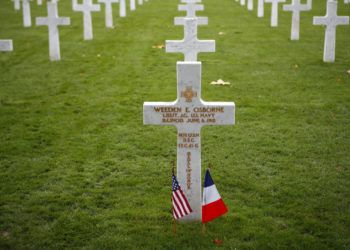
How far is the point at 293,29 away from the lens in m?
15.4

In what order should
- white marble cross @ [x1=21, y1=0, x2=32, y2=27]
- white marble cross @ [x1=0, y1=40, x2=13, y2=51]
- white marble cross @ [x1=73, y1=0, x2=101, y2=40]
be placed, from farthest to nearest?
white marble cross @ [x1=21, y1=0, x2=32, y2=27]
white marble cross @ [x1=73, y1=0, x2=101, y2=40]
white marble cross @ [x1=0, y1=40, x2=13, y2=51]

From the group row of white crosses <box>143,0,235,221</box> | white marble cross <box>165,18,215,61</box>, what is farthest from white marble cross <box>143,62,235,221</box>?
white marble cross <box>165,18,215,61</box>

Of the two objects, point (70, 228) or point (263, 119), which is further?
point (263, 119)

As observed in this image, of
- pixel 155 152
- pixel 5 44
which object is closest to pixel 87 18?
pixel 5 44

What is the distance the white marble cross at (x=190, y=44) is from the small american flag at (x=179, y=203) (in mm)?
5829

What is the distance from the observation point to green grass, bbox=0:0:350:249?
489 centimetres

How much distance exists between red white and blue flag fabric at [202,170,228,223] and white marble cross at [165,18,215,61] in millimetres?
5867

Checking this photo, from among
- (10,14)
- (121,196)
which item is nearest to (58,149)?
(121,196)

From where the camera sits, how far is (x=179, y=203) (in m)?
4.75

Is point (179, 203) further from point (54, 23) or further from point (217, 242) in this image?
point (54, 23)

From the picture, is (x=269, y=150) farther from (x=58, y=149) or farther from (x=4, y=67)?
(x=4, y=67)

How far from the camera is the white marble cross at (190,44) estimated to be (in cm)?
1026

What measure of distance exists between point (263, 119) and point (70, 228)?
163 inches

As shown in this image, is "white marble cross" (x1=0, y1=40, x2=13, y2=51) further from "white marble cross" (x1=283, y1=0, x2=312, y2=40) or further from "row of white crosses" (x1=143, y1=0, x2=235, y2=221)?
"white marble cross" (x1=283, y1=0, x2=312, y2=40)
